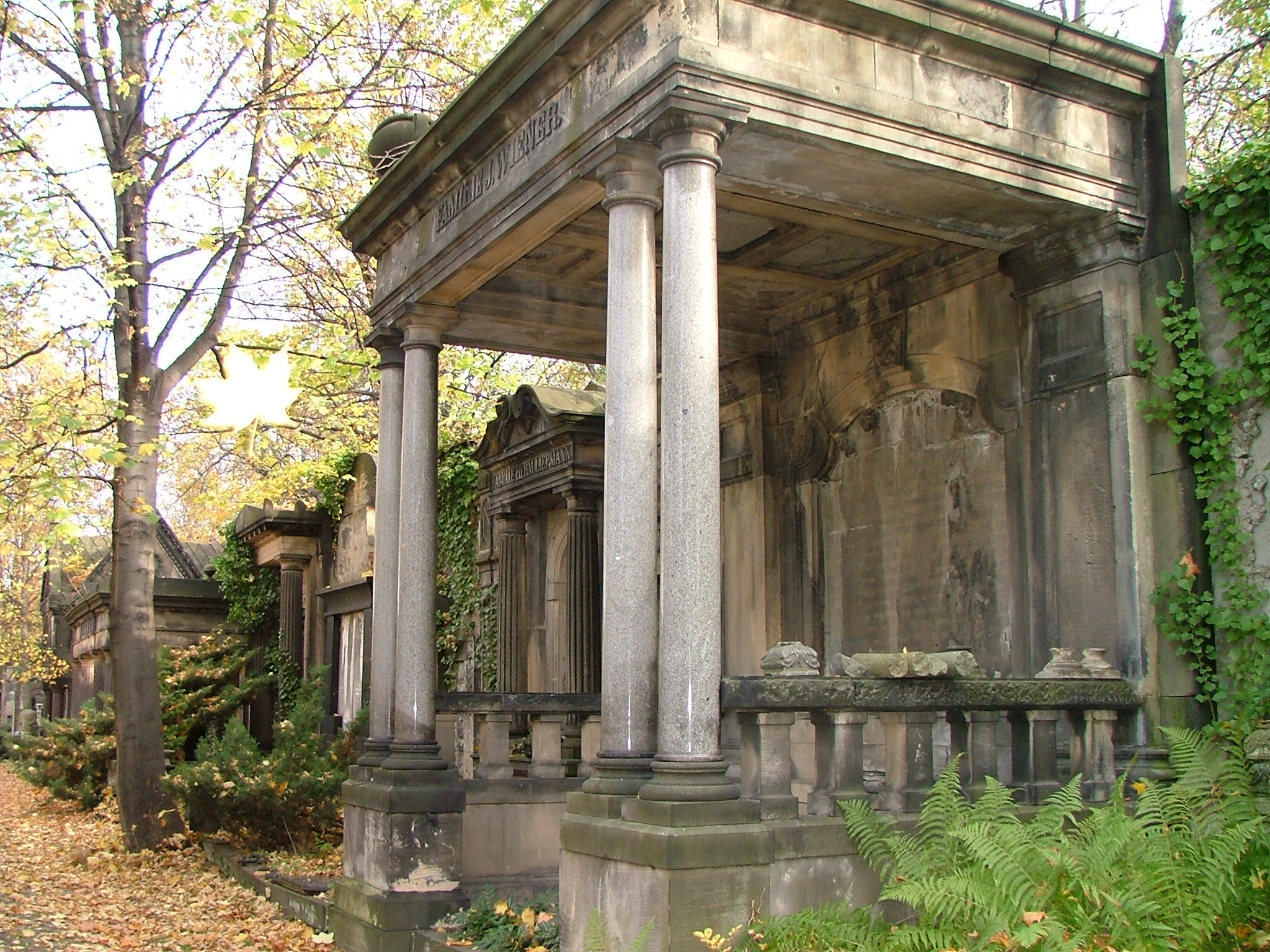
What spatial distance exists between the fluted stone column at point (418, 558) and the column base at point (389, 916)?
2.91 ft

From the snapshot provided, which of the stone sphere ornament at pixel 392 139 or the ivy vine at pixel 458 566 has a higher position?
the stone sphere ornament at pixel 392 139

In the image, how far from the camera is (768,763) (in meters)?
6.54

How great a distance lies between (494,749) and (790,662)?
3330 millimetres

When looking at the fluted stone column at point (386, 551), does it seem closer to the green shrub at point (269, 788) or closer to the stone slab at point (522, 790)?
the stone slab at point (522, 790)

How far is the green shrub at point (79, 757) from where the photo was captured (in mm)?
16922

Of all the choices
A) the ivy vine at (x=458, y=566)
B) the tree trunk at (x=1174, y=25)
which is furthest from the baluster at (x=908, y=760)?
the tree trunk at (x=1174, y=25)

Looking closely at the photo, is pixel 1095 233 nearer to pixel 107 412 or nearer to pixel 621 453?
pixel 621 453

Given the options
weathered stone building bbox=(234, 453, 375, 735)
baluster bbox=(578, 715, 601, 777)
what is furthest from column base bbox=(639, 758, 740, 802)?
weathered stone building bbox=(234, 453, 375, 735)

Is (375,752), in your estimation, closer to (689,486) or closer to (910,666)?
(689,486)

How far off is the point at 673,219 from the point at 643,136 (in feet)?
1.88

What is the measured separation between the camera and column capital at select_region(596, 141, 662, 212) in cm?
718

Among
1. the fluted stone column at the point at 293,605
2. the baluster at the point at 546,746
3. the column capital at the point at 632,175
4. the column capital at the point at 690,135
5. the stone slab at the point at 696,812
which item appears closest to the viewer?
the stone slab at the point at 696,812

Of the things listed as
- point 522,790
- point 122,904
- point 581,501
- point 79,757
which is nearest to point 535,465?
point 581,501

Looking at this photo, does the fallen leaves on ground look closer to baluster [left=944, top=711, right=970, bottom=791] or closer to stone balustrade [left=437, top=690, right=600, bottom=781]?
stone balustrade [left=437, top=690, right=600, bottom=781]
